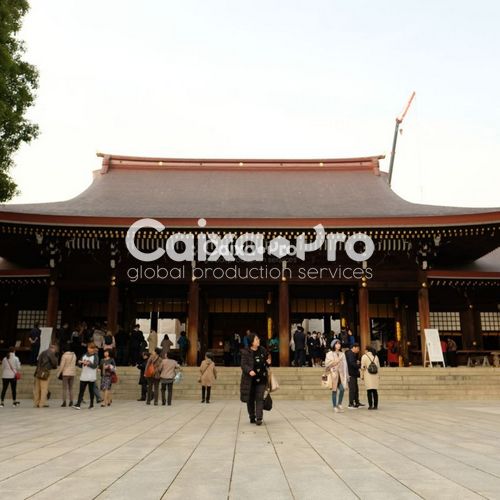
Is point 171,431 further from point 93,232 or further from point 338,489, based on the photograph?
point 93,232

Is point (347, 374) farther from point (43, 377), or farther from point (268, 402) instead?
point (43, 377)

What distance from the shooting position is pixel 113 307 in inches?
714

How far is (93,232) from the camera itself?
17.2 meters

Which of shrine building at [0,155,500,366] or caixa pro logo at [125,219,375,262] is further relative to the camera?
caixa pro logo at [125,219,375,262]

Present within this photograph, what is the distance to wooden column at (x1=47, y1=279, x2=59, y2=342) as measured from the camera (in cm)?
1762

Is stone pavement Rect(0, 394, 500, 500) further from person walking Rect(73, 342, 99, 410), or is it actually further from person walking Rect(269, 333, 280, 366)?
person walking Rect(269, 333, 280, 366)

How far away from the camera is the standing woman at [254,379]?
28.7ft

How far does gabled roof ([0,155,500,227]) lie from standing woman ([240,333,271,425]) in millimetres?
8515

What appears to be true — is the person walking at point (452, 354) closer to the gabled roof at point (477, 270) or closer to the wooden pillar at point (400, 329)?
the wooden pillar at point (400, 329)

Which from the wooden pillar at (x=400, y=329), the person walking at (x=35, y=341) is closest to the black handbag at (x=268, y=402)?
the person walking at (x=35, y=341)

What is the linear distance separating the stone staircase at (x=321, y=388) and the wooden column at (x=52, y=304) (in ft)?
6.45

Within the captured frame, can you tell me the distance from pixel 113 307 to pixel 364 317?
350 inches

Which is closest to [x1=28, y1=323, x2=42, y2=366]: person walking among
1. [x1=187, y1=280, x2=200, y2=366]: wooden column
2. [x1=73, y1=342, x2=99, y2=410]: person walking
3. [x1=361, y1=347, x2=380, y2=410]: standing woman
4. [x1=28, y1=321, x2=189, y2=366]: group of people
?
[x1=28, y1=321, x2=189, y2=366]: group of people

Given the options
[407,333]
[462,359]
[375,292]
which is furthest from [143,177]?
[462,359]
